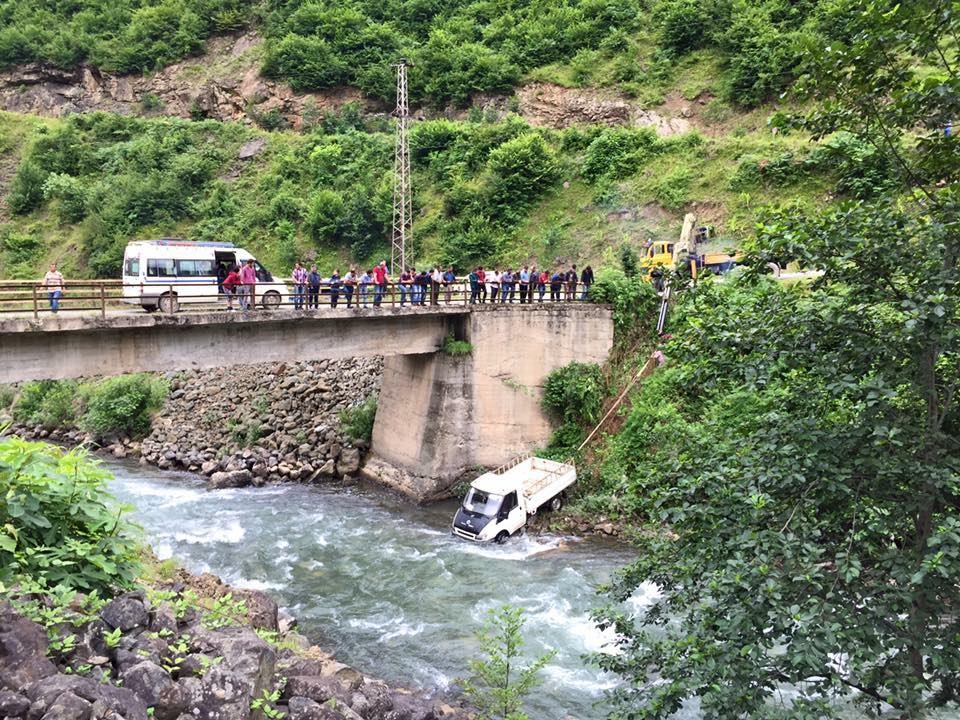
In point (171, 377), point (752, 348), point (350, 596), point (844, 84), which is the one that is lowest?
point (350, 596)

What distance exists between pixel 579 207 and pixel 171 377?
76.9 feet

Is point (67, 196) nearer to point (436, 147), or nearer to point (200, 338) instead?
point (436, 147)

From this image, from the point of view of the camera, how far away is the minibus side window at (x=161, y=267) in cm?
2306

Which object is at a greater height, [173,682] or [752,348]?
[752,348]

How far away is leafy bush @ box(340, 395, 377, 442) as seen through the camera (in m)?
26.4

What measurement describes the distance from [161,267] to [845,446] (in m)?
22.6

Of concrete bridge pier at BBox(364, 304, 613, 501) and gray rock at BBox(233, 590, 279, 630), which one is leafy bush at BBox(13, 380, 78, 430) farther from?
gray rock at BBox(233, 590, 279, 630)

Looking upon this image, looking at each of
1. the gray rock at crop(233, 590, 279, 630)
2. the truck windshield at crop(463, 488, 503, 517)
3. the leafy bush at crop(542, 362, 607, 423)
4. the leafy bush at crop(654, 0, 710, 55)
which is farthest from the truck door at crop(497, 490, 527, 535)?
the leafy bush at crop(654, 0, 710, 55)

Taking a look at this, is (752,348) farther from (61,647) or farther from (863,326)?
(61,647)

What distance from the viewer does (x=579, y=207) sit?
37938mm

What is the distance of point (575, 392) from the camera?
953 inches

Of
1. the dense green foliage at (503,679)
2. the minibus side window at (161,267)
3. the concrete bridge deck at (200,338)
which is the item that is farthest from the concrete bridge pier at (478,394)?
the dense green foliage at (503,679)

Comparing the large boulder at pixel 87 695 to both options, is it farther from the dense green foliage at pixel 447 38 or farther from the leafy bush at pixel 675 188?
the dense green foliage at pixel 447 38

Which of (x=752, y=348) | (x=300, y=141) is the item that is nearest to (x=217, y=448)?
(x=752, y=348)
